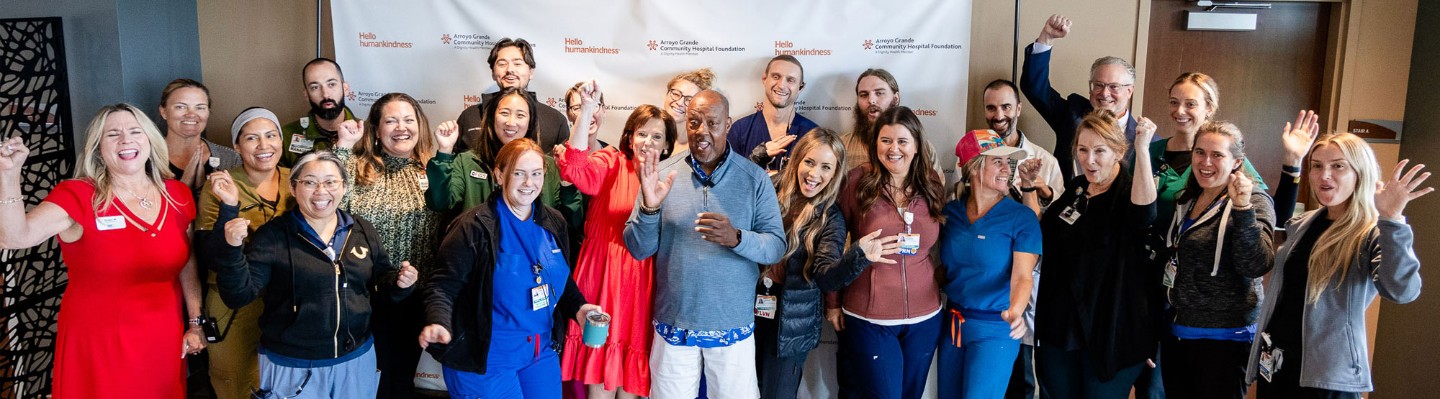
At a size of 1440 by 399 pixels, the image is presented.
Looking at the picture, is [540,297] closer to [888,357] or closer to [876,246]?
[876,246]


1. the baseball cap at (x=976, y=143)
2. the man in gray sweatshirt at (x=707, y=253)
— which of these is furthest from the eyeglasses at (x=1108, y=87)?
the man in gray sweatshirt at (x=707, y=253)

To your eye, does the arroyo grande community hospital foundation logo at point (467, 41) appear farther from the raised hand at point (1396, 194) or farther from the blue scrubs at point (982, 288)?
the raised hand at point (1396, 194)

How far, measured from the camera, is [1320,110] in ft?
15.1

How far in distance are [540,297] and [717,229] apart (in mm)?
681

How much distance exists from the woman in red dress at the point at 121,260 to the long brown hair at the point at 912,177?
260cm

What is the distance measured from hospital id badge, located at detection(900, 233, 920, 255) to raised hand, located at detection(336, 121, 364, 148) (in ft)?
7.36

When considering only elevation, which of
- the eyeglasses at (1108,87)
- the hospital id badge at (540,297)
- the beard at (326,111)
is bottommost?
the hospital id badge at (540,297)

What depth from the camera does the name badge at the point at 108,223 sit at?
9.90 ft

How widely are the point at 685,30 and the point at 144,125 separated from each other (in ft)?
8.26

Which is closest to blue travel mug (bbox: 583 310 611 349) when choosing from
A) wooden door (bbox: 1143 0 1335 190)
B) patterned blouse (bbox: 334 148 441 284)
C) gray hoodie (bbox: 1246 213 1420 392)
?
patterned blouse (bbox: 334 148 441 284)

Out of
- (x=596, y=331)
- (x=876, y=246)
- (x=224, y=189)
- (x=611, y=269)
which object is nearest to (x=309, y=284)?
(x=224, y=189)

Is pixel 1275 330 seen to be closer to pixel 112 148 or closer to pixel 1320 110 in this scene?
pixel 1320 110

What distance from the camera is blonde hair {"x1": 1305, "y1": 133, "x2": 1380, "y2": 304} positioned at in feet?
9.19

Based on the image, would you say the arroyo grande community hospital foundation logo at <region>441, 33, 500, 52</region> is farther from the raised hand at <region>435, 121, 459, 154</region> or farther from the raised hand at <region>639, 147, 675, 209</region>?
the raised hand at <region>639, 147, 675, 209</region>
